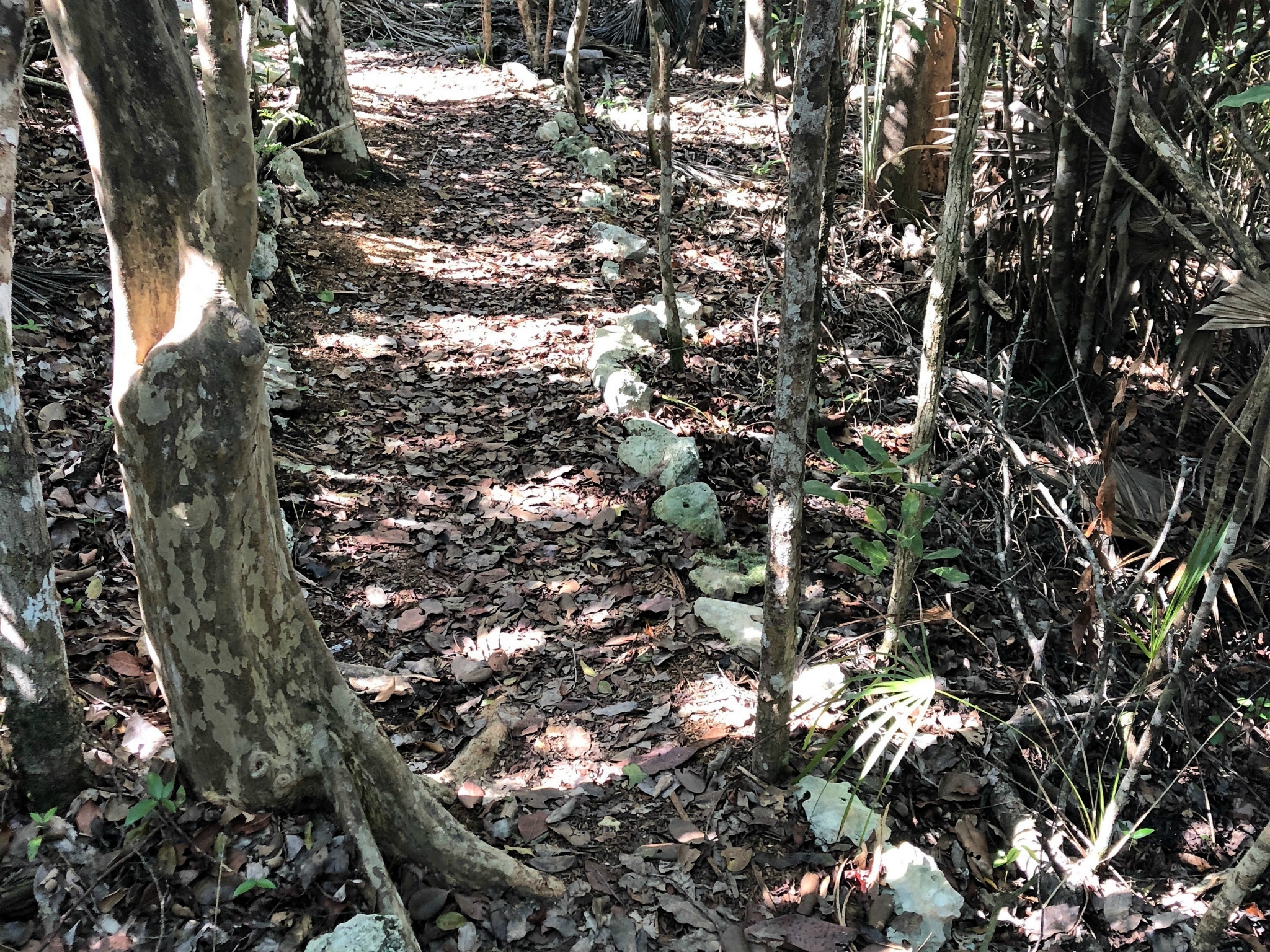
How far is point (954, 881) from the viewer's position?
270cm

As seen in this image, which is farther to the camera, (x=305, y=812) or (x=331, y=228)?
(x=331, y=228)

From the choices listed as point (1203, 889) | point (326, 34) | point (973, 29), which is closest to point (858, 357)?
point (973, 29)

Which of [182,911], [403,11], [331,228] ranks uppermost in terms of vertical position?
[403,11]

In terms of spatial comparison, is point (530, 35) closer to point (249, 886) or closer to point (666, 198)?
point (666, 198)

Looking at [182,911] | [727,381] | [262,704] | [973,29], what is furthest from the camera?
[727,381]

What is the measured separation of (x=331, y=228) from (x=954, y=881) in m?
6.20

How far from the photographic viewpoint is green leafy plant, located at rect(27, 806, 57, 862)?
203 centimetres

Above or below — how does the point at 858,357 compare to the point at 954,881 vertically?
above

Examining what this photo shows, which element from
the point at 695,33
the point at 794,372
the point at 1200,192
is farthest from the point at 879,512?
the point at 695,33

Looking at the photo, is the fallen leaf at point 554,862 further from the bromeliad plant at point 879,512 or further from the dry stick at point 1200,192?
the dry stick at point 1200,192

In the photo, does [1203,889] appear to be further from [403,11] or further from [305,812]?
[403,11]

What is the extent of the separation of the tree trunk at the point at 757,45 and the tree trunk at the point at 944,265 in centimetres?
820

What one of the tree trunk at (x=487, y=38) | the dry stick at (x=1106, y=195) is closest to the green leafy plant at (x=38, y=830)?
the dry stick at (x=1106, y=195)

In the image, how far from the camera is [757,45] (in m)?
10.4
